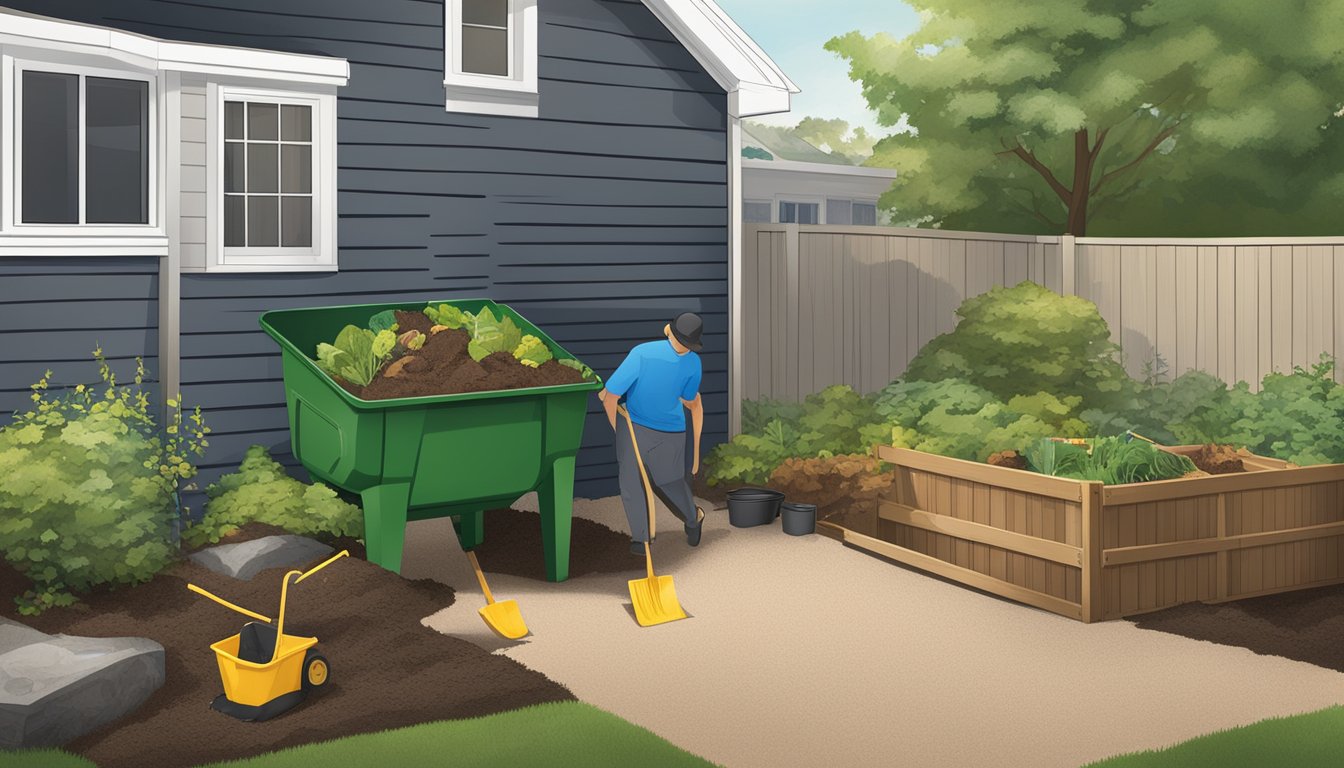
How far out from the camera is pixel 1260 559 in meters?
8.91

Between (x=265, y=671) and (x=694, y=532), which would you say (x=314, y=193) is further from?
(x=265, y=671)

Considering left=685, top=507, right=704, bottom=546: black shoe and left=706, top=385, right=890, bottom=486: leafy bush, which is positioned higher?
left=706, top=385, right=890, bottom=486: leafy bush

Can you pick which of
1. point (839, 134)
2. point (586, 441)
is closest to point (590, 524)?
point (586, 441)

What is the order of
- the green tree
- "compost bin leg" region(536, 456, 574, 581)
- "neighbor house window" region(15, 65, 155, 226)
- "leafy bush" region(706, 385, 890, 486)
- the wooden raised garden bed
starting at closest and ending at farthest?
the wooden raised garden bed → "compost bin leg" region(536, 456, 574, 581) → "neighbor house window" region(15, 65, 155, 226) → "leafy bush" region(706, 385, 890, 486) → the green tree

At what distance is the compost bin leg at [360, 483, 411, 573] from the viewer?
8305mm

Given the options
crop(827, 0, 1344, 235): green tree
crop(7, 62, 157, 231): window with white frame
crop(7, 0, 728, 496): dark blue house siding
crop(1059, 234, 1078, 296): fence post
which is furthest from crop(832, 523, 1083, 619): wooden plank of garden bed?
crop(827, 0, 1344, 235): green tree

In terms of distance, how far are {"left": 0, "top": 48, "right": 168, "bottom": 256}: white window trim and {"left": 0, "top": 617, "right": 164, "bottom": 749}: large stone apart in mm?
2981

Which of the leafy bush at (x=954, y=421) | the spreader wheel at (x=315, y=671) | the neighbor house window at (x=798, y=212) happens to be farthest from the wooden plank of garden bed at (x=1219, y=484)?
the neighbor house window at (x=798, y=212)

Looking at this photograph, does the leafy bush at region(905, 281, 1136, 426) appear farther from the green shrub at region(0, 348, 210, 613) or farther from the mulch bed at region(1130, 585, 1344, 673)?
the green shrub at region(0, 348, 210, 613)

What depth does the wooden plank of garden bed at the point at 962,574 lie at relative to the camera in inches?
331

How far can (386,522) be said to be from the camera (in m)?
8.33

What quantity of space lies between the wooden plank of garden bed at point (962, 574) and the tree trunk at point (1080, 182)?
44.5 ft

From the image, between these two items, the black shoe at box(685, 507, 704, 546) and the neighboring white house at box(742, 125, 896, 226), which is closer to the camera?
the black shoe at box(685, 507, 704, 546)

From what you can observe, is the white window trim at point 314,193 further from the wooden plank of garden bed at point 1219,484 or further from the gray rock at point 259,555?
the wooden plank of garden bed at point 1219,484
